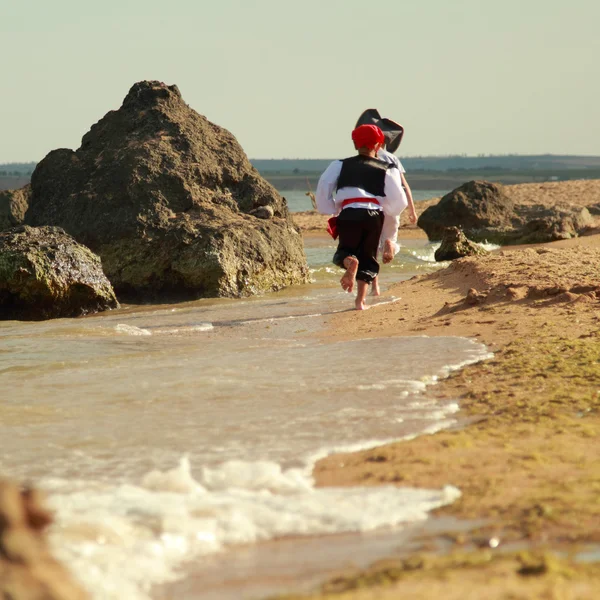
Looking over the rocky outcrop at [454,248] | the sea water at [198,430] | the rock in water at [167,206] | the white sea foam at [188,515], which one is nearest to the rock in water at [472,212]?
the rocky outcrop at [454,248]

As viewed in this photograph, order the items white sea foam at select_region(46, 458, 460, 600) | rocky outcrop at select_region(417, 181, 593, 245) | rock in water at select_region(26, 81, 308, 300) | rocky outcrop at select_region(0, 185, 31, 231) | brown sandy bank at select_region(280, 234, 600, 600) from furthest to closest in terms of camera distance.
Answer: rocky outcrop at select_region(417, 181, 593, 245), rocky outcrop at select_region(0, 185, 31, 231), rock in water at select_region(26, 81, 308, 300), white sea foam at select_region(46, 458, 460, 600), brown sandy bank at select_region(280, 234, 600, 600)

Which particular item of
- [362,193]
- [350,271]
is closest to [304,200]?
[362,193]

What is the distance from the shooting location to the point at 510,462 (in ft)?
10.7

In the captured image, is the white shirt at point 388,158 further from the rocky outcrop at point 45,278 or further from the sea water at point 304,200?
the sea water at point 304,200

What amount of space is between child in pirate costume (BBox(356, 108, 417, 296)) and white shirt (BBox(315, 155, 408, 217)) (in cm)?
12

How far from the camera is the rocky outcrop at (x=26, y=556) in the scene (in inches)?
63.1

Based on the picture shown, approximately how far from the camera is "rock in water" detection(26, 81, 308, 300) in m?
10.7

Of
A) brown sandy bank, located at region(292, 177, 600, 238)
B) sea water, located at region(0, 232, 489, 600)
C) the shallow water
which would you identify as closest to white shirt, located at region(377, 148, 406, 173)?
sea water, located at region(0, 232, 489, 600)

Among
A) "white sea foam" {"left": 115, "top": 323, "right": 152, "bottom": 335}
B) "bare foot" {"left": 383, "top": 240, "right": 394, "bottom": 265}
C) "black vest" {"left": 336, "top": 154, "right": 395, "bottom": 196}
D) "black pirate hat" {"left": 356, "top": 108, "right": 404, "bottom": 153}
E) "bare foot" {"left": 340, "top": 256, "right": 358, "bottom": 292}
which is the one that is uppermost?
"black pirate hat" {"left": 356, "top": 108, "right": 404, "bottom": 153}

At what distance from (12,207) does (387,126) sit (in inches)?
336

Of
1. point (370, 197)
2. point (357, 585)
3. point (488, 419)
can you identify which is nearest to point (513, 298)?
point (370, 197)

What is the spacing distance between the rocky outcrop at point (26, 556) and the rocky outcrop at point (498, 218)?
1542cm

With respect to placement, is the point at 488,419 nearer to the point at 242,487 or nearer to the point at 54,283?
the point at 242,487

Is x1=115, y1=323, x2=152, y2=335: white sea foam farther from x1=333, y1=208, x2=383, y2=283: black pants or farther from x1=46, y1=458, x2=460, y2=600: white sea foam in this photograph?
x1=46, y1=458, x2=460, y2=600: white sea foam
